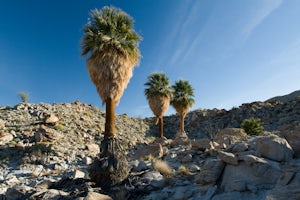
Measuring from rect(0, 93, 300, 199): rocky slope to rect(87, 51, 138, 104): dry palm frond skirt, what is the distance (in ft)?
13.9

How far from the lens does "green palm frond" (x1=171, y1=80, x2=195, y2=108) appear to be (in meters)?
33.5

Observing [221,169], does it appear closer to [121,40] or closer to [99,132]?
[121,40]

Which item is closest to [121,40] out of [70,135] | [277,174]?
[277,174]

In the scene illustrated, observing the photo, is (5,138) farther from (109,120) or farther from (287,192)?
(287,192)

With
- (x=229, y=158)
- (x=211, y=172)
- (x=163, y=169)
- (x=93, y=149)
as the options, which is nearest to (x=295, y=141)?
(x=229, y=158)

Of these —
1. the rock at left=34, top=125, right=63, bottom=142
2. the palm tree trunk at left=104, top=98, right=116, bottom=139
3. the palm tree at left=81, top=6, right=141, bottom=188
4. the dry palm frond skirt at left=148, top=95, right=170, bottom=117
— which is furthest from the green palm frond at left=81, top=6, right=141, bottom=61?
the dry palm frond skirt at left=148, top=95, right=170, bottom=117

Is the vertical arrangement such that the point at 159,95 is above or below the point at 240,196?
above

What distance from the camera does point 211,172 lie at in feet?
29.0

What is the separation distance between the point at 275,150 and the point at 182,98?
25053 millimetres

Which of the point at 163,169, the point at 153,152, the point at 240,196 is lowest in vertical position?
the point at 240,196

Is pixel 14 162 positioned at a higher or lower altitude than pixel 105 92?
lower

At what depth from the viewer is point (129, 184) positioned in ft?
35.7

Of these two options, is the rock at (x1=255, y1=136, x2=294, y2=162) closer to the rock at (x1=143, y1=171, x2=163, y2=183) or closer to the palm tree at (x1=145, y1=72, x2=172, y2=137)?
the rock at (x1=143, y1=171, x2=163, y2=183)

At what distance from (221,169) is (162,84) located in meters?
23.2
